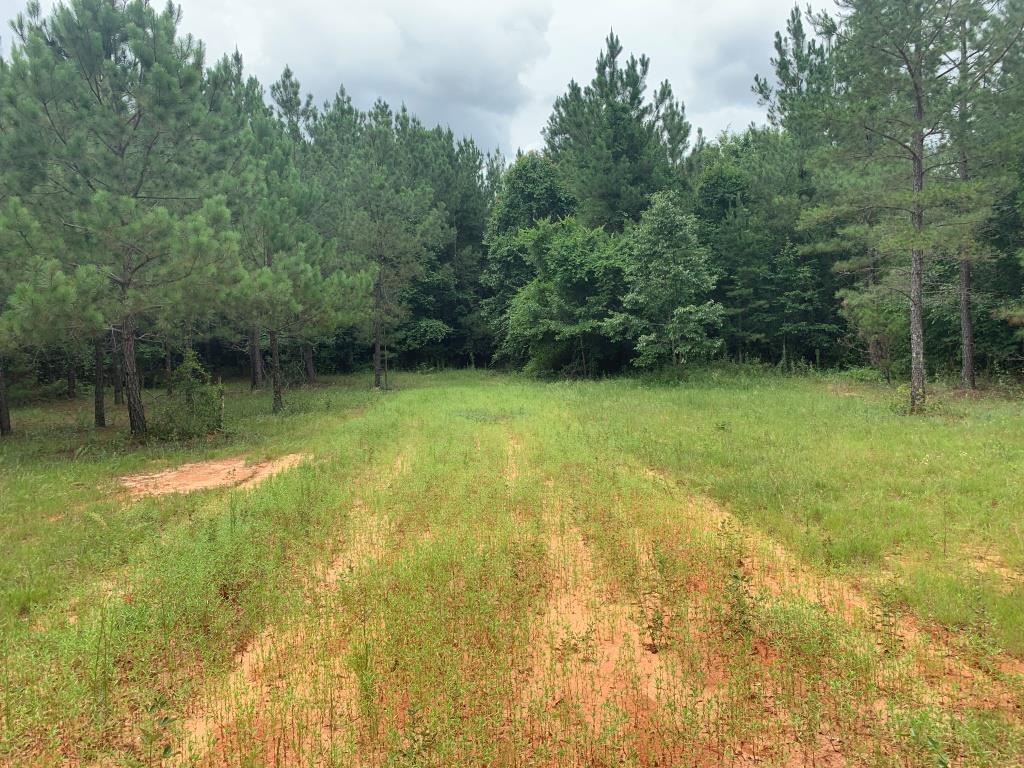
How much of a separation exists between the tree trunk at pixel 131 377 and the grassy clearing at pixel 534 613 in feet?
9.15

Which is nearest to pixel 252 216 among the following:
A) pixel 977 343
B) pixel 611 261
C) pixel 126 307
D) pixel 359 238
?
pixel 126 307

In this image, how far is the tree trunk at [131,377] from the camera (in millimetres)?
11000

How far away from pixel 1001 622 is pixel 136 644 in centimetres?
636

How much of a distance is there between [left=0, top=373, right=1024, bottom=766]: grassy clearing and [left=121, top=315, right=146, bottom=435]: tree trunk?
2790 millimetres

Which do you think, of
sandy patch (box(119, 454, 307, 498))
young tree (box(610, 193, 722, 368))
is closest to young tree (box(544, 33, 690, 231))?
young tree (box(610, 193, 722, 368))

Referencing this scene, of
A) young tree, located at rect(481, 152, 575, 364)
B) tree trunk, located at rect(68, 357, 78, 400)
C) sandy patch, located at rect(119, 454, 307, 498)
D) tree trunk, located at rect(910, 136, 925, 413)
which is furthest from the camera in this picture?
young tree, located at rect(481, 152, 575, 364)

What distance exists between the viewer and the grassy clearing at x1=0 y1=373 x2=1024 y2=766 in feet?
9.48

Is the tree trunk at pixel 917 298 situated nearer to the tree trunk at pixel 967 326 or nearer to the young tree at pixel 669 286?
the tree trunk at pixel 967 326

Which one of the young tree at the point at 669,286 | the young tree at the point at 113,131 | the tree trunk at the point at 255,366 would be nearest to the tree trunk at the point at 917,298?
the young tree at the point at 669,286

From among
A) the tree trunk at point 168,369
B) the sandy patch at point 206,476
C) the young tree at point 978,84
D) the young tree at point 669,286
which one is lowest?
the sandy patch at point 206,476

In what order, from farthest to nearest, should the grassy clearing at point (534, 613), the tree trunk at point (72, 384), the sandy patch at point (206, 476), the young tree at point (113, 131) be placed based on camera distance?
1. the tree trunk at point (72, 384)
2. the young tree at point (113, 131)
3. the sandy patch at point (206, 476)
4. the grassy clearing at point (534, 613)

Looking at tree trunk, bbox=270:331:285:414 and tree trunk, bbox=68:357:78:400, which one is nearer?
tree trunk, bbox=270:331:285:414

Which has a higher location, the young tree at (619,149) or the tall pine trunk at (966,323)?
the young tree at (619,149)

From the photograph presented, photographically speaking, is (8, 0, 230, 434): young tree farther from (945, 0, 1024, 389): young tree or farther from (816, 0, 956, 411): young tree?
(945, 0, 1024, 389): young tree
